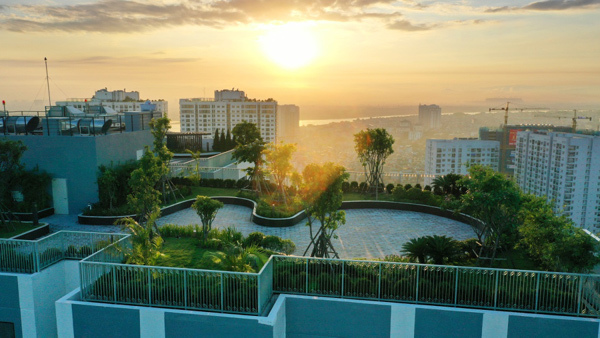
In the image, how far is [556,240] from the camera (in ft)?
32.3

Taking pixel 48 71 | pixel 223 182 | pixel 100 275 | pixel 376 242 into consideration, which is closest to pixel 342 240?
pixel 376 242

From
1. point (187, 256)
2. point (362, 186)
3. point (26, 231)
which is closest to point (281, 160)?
point (362, 186)

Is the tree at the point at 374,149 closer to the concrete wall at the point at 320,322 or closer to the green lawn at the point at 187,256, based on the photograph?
the green lawn at the point at 187,256

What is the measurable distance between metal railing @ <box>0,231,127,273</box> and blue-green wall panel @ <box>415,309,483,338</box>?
28.2ft

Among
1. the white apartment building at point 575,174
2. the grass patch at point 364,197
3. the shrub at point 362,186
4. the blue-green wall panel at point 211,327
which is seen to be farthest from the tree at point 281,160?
the white apartment building at point 575,174

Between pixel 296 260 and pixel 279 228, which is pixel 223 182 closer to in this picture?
pixel 279 228

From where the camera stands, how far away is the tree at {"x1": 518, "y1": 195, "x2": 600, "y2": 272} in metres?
9.45

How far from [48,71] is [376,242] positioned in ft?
85.5

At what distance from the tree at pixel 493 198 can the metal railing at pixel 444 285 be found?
2719 millimetres

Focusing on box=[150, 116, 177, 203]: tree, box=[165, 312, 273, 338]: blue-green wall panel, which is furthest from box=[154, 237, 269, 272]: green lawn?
box=[150, 116, 177, 203]: tree

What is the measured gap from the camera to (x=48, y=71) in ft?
92.2

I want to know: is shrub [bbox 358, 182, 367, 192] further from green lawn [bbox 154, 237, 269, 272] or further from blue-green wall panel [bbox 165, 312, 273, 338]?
blue-green wall panel [bbox 165, 312, 273, 338]

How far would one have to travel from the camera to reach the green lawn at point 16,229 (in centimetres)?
1556

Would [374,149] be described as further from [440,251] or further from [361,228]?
[440,251]
